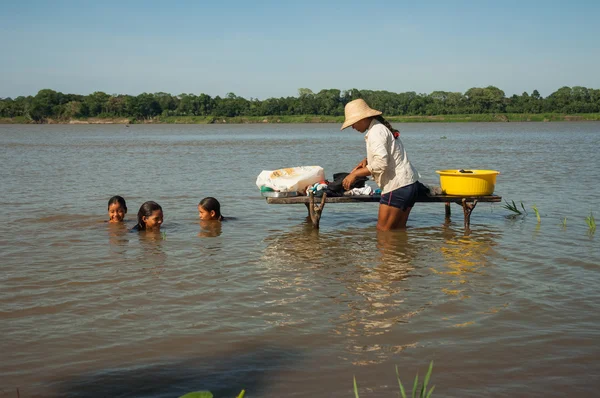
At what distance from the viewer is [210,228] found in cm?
970

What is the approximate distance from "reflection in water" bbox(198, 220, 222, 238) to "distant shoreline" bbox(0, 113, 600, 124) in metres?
94.5

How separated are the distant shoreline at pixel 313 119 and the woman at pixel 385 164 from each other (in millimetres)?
95135

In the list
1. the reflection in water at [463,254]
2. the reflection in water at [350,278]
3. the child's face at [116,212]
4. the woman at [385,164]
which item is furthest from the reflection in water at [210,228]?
the reflection in water at [463,254]

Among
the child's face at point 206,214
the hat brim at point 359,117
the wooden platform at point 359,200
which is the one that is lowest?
the child's face at point 206,214

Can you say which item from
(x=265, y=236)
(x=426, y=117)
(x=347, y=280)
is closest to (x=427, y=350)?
(x=347, y=280)

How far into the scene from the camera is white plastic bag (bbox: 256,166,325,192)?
8.82 metres

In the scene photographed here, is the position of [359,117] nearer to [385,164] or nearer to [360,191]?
[385,164]

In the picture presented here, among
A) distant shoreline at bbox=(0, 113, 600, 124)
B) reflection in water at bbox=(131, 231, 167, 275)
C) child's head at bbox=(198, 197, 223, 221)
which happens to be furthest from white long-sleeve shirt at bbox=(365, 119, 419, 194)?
distant shoreline at bbox=(0, 113, 600, 124)

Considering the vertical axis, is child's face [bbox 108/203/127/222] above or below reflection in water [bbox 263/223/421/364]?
above

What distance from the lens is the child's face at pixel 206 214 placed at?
9984 mm

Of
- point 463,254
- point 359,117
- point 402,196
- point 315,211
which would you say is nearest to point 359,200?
point 402,196

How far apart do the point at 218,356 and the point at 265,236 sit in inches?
182

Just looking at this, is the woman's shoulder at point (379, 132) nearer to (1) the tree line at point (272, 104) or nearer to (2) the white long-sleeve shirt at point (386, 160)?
(2) the white long-sleeve shirt at point (386, 160)

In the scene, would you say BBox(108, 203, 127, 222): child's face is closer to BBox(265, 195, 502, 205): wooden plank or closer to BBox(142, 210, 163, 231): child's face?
BBox(142, 210, 163, 231): child's face
